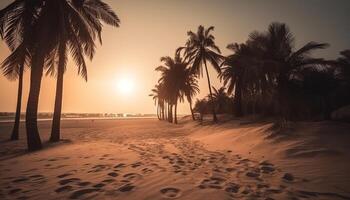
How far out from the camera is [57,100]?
12.0 metres

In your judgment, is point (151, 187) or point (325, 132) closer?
point (151, 187)

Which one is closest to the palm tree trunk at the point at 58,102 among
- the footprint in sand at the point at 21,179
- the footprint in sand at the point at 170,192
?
the footprint in sand at the point at 21,179

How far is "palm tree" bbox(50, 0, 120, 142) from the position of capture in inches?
422

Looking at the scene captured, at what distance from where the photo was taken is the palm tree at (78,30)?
1073 cm

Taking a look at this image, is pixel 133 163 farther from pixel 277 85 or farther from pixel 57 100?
pixel 277 85

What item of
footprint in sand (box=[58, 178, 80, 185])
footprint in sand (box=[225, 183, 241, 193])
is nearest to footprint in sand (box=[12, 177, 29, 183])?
footprint in sand (box=[58, 178, 80, 185])

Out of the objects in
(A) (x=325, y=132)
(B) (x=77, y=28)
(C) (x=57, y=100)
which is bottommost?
(A) (x=325, y=132)

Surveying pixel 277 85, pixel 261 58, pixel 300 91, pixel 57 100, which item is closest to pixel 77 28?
pixel 57 100

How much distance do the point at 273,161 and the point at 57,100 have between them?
37.0 feet

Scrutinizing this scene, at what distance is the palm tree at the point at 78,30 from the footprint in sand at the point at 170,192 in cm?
906

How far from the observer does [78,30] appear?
11.6 metres

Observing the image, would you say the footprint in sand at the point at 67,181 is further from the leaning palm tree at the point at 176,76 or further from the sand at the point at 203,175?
the leaning palm tree at the point at 176,76

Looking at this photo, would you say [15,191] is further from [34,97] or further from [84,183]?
[34,97]

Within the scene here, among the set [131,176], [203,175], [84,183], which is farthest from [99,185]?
[203,175]
